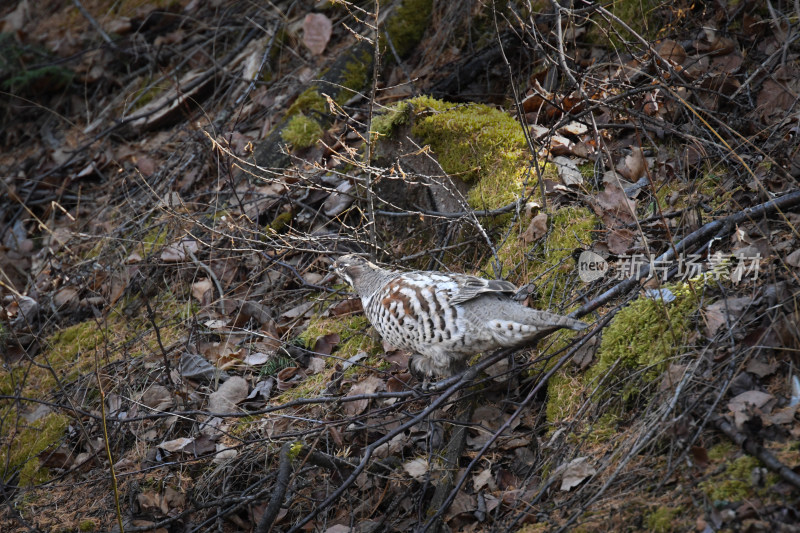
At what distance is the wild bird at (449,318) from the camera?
3678mm

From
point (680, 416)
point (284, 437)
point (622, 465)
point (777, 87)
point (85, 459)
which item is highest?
point (777, 87)

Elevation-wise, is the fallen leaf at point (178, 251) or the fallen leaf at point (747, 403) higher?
the fallen leaf at point (747, 403)

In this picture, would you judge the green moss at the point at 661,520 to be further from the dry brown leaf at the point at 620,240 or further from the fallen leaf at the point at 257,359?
the fallen leaf at the point at 257,359

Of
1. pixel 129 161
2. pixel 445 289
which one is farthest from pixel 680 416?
pixel 129 161

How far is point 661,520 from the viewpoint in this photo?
9.21 feet

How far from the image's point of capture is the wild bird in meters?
3.68

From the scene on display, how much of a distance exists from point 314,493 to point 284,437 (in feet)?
1.30

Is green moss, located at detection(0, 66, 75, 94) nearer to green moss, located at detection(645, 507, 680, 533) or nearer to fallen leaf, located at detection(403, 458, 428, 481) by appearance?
fallen leaf, located at detection(403, 458, 428, 481)

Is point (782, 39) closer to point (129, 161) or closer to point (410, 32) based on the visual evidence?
point (410, 32)

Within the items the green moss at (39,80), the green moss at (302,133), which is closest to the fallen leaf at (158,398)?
the green moss at (302,133)

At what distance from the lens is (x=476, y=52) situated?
6.48 meters

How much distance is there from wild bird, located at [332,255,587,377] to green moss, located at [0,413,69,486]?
282 centimetres

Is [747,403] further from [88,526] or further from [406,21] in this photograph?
[406,21]

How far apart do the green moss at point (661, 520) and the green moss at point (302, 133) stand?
185 inches
